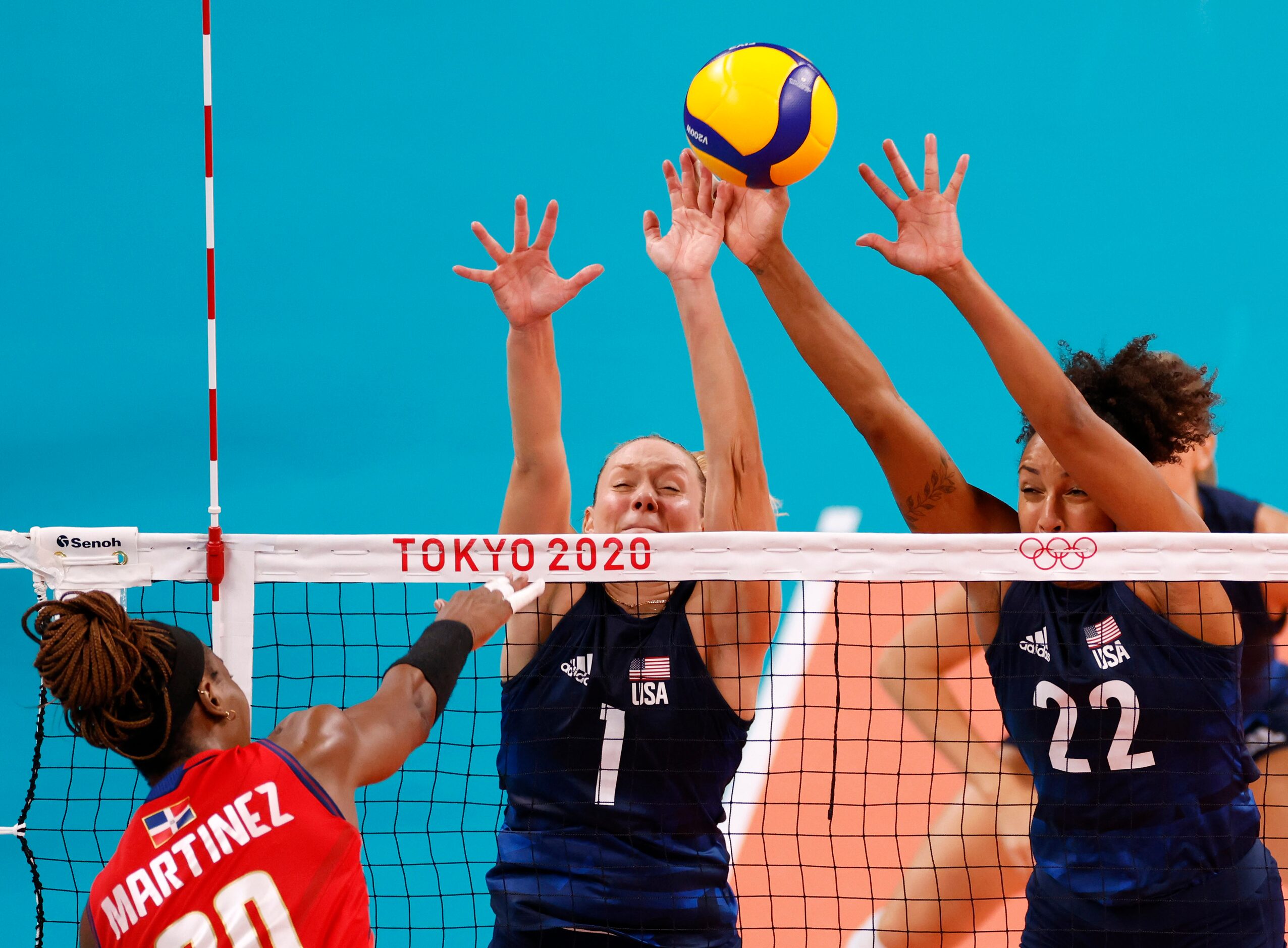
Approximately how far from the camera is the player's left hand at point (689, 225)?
3.77 m

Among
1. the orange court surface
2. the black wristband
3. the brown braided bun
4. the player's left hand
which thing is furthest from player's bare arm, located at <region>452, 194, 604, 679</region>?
the orange court surface

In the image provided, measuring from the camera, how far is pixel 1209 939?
3326 mm

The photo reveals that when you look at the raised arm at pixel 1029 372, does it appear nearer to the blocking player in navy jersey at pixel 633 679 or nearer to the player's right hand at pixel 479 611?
the blocking player in navy jersey at pixel 633 679

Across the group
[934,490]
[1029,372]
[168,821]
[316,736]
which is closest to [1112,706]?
[934,490]

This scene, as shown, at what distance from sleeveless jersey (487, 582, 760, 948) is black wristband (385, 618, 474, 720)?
390mm

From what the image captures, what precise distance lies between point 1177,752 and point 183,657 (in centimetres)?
242

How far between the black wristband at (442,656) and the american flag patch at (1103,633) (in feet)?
5.29

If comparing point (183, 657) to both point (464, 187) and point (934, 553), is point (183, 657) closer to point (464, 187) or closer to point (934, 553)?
point (934, 553)

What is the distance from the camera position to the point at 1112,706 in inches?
133

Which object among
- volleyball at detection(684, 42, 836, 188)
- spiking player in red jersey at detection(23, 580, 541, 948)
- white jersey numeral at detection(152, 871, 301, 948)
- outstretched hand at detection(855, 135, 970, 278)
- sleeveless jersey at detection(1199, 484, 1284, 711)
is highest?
volleyball at detection(684, 42, 836, 188)

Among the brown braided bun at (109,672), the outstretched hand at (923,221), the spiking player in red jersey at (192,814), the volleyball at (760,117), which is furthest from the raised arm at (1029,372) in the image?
the brown braided bun at (109,672)

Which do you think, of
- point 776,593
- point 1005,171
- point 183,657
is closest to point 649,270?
point 1005,171

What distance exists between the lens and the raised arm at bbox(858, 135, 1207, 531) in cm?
334

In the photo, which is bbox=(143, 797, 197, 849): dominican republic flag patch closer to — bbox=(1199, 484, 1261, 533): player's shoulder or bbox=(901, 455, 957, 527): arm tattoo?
bbox=(901, 455, 957, 527): arm tattoo
